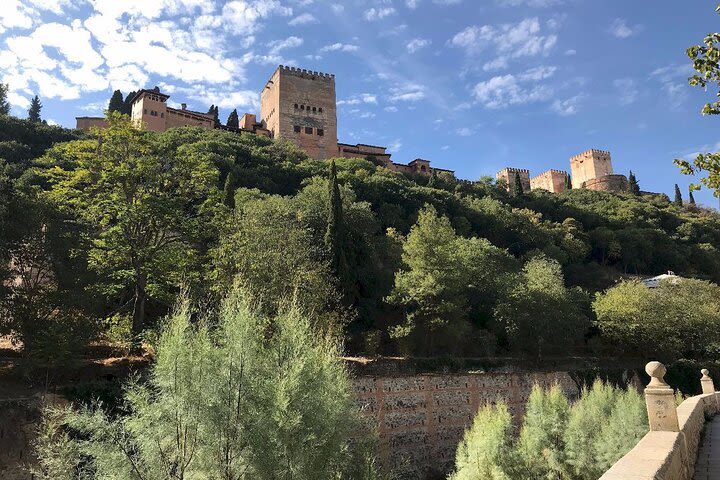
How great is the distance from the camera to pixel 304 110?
6638 centimetres

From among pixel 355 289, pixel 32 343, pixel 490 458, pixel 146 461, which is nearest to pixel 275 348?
pixel 146 461

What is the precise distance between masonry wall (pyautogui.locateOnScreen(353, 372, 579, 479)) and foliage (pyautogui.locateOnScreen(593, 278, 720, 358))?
471 inches

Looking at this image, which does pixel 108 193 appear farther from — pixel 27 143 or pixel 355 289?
pixel 27 143

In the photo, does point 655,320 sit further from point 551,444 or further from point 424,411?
point 551,444

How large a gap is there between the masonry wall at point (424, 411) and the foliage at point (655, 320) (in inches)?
471

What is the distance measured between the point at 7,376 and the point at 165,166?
8.46 meters

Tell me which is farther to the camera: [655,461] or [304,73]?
[304,73]

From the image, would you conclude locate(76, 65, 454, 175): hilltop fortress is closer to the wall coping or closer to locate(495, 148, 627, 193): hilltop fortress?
locate(495, 148, 627, 193): hilltop fortress

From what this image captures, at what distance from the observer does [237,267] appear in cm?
1869

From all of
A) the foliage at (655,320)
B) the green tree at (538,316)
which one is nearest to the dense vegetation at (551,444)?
Answer: the green tree at (538,316)

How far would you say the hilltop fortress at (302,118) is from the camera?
63312mm

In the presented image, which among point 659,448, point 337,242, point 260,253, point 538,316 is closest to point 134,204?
point 260,253

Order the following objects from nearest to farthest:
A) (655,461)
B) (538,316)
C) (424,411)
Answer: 1. (655,461)
2. (424,411)
3. (538,316)

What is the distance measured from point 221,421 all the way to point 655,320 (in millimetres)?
29138
